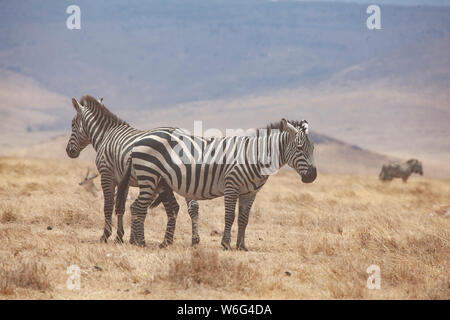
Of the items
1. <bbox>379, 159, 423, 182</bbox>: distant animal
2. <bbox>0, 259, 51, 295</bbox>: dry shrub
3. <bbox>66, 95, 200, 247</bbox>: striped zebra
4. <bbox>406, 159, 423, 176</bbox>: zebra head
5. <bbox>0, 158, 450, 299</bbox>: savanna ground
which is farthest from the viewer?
<bbox>406, 159, 423, 176</bbox>: zebra head

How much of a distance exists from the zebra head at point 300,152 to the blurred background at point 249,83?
191ft

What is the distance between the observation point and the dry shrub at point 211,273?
7215 mm

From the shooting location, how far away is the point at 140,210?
982cm

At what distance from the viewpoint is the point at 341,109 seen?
115 metres

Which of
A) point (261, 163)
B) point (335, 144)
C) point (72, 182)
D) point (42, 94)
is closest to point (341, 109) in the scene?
point (335, 144)

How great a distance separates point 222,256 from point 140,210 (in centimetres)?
209

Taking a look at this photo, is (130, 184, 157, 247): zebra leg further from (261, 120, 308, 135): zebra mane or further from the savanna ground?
(261, 120, 308, 135): zebra mane

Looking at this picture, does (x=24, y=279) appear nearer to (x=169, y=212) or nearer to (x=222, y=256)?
(x=222, y=256)

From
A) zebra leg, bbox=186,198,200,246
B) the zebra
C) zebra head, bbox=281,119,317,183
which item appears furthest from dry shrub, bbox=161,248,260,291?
zebra leg, bbox=186,198,200,246

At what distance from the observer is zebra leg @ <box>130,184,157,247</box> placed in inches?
382

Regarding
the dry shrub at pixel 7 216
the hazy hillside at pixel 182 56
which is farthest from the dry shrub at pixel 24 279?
the hazy hillside at pixel 182 56

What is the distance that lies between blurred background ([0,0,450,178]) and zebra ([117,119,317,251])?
5800 cm
